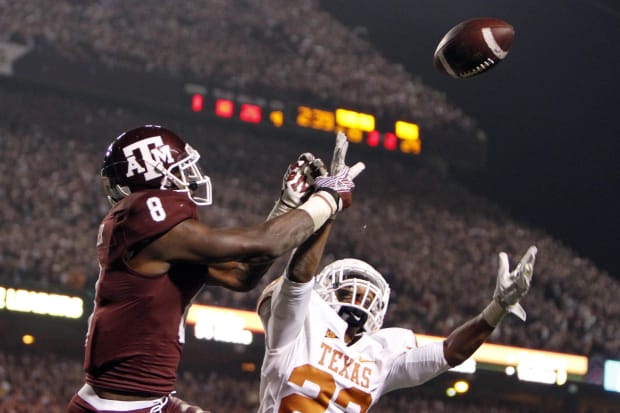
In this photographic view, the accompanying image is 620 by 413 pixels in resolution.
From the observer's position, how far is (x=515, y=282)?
142 inches

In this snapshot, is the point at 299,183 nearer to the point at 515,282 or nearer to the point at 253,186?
the point at 515,282

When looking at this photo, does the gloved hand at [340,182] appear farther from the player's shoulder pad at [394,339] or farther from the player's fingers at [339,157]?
the player's shoulder pad at [394,339]

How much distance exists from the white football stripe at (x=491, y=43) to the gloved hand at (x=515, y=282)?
1.82 metres

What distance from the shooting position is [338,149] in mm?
3385

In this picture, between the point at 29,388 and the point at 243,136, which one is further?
the point at 243,136

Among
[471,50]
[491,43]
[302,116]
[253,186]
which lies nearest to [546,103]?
[302,116]

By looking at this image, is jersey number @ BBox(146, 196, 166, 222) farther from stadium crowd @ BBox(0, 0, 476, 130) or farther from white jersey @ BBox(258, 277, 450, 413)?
stadium crowd @ BBox(0, 0, 476, 130)

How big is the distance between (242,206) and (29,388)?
607 cm

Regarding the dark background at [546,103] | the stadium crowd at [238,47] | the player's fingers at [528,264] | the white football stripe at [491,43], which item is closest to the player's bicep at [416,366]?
the player's fingers at [528,264]

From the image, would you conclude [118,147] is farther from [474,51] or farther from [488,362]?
[488,362]

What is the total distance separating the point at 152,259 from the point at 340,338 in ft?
3.30

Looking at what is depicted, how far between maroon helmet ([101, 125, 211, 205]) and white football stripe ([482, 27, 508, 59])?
2614mm

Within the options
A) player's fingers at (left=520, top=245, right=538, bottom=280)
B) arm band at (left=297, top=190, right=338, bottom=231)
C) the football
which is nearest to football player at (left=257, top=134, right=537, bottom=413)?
player's fingers at (left=520, top=245, right=538, bottom=280)

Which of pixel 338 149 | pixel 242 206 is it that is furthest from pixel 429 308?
pixel 338 149
